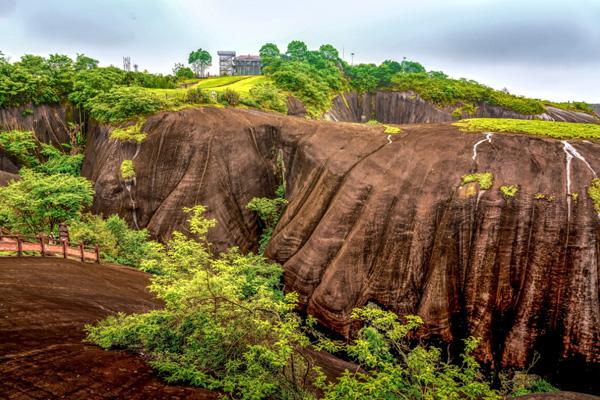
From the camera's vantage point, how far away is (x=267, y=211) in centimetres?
2095

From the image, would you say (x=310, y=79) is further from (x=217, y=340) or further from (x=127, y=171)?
(x=217, y=340)

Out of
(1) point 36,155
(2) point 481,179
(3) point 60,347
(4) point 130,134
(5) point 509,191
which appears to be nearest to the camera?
(3) point 60,347

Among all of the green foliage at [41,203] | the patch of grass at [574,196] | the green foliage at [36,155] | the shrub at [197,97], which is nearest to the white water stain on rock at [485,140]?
the patch of grass at [574,196]

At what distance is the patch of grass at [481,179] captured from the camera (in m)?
13.8

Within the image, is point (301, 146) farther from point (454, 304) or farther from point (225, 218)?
point (454, 304)

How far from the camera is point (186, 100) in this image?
82.9ft

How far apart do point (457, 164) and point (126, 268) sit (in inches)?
575

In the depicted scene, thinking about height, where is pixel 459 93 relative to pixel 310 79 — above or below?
below

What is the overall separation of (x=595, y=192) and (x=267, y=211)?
1457 cm

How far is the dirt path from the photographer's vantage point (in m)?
6.25

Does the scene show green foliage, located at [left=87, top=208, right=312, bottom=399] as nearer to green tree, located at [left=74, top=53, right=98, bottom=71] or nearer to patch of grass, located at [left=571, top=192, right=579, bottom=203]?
patch of grass, located at [left=571, top=192, right=579, bottom=203]

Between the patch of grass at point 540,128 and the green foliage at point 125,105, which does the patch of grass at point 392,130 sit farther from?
the green foliage at point 125,105

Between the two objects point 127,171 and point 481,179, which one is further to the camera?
point 127,171

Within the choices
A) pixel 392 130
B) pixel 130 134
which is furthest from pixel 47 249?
pixel 392 130
